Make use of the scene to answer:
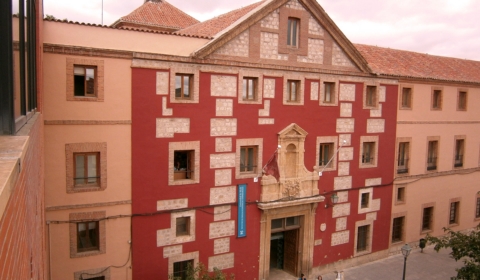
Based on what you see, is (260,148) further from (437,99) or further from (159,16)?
(437,99)

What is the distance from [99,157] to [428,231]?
1860 centimetres

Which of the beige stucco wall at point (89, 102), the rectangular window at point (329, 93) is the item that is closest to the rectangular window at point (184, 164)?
the beige stucco wall at point (89, 102)

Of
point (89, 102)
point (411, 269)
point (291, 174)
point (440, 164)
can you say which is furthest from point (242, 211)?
point (440, 164)

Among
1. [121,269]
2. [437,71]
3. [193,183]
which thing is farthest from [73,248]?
[437,71]

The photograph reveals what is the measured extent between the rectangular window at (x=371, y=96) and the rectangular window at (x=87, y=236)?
13373mm

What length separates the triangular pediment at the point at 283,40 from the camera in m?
15.2

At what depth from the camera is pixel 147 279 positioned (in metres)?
14.2

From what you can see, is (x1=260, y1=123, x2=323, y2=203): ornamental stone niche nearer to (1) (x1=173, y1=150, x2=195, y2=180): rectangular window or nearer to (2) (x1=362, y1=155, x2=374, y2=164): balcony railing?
(1) (x1=173, y1=150, x2=195, y2=180): rectangular window

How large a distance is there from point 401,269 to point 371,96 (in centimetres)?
861

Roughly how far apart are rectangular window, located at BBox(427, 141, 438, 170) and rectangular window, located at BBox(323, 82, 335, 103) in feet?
25.5

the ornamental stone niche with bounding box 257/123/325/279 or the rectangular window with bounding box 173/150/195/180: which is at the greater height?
the rectangular window with bounding box 173/150/195/180

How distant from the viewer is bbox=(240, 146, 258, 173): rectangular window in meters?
16.1

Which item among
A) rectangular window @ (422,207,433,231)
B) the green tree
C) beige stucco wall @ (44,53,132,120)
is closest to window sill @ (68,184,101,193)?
beige stucco wall @ (44,53,132,120)

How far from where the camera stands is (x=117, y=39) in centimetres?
1329
